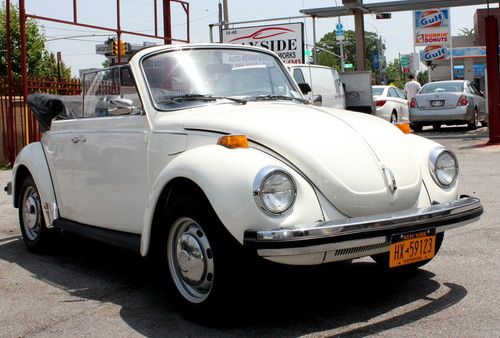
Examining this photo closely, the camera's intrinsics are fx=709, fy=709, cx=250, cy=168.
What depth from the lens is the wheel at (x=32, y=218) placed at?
21.5 ft

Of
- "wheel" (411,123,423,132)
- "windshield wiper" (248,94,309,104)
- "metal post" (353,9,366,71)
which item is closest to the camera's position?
"windshield wiper" (248,94,309,104)

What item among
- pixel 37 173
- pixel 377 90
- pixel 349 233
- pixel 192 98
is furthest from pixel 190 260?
pixel 377 90

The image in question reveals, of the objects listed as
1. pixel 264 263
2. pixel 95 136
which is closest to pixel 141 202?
pixel 95 136

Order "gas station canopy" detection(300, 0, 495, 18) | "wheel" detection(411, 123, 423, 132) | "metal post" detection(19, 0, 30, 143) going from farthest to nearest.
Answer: "wheel" detection(411, 123, 423, 132) → "gas station canopy" detection(300, 0, 495, 18) → "metal post" detection(19, 0, 30, 143)

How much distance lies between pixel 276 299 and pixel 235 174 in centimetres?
121

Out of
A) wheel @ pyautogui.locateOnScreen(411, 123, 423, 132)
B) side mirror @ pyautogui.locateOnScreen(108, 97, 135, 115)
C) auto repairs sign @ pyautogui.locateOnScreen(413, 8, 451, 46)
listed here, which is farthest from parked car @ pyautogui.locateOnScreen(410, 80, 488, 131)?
auto repairs sign @ pyautogui.locateOnScreen(413, 8, 451, 46)

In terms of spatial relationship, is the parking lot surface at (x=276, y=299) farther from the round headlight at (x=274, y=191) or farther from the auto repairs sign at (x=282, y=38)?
the auto repairs sign at (x=282, y=38)

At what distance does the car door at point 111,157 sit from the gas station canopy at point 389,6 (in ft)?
47.9

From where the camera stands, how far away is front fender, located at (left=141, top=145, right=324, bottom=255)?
391cm

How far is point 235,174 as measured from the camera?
4016mm

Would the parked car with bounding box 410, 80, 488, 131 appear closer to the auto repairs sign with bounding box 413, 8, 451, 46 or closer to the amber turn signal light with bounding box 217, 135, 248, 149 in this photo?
the amber turn signal light with bounding box 217, 135, 248, 149

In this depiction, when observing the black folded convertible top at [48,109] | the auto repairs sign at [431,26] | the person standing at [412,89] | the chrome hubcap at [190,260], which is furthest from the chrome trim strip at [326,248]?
→ the auto repairs sign at [431,26]

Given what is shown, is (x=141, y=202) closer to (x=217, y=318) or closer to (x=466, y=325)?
(x=217, y=318)

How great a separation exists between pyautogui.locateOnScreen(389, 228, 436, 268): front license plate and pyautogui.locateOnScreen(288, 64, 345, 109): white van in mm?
10826
